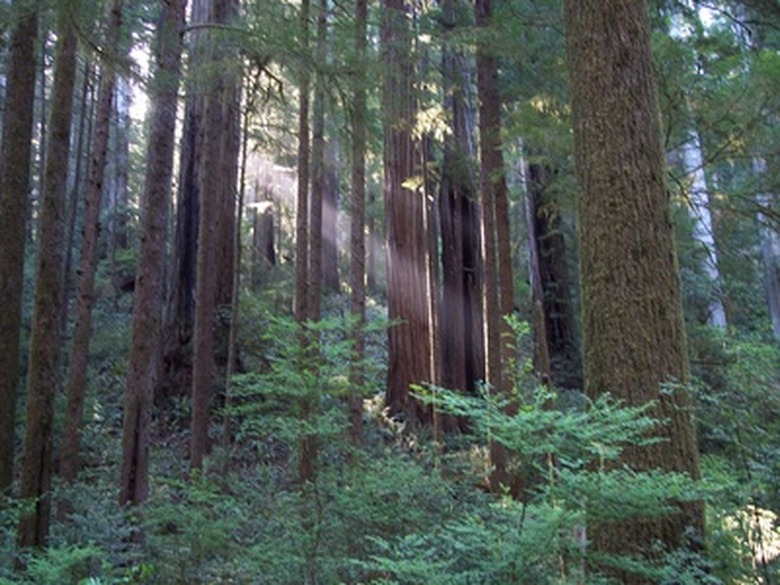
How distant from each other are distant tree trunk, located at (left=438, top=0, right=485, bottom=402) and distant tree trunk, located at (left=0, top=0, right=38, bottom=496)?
745 cm

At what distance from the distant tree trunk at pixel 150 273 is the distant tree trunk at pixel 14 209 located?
1.03 m

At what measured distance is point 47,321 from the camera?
221 inches

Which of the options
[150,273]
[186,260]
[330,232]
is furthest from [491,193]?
[330,232]

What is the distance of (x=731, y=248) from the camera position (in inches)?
360

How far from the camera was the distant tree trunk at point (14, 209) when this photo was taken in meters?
6.11

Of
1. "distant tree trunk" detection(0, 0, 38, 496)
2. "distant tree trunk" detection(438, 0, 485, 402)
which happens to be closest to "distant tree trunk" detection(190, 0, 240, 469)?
"distant tree trunk" detection(0, 0, 38, 496)

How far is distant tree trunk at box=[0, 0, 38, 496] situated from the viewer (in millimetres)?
6113

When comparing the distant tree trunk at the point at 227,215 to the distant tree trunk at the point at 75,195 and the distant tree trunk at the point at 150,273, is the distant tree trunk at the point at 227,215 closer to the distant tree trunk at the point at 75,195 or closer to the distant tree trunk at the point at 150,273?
the distant tree trunk at the point at 75,195

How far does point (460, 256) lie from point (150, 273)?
7.73m

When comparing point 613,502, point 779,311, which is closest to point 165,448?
point 613,502

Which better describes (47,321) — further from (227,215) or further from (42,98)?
(42,98)

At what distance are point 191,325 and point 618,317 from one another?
10.1m

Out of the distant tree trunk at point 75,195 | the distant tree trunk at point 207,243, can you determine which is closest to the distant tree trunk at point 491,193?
the distant tree trunk at point 207,243

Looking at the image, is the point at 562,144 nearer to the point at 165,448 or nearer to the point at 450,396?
the point at 450,396
